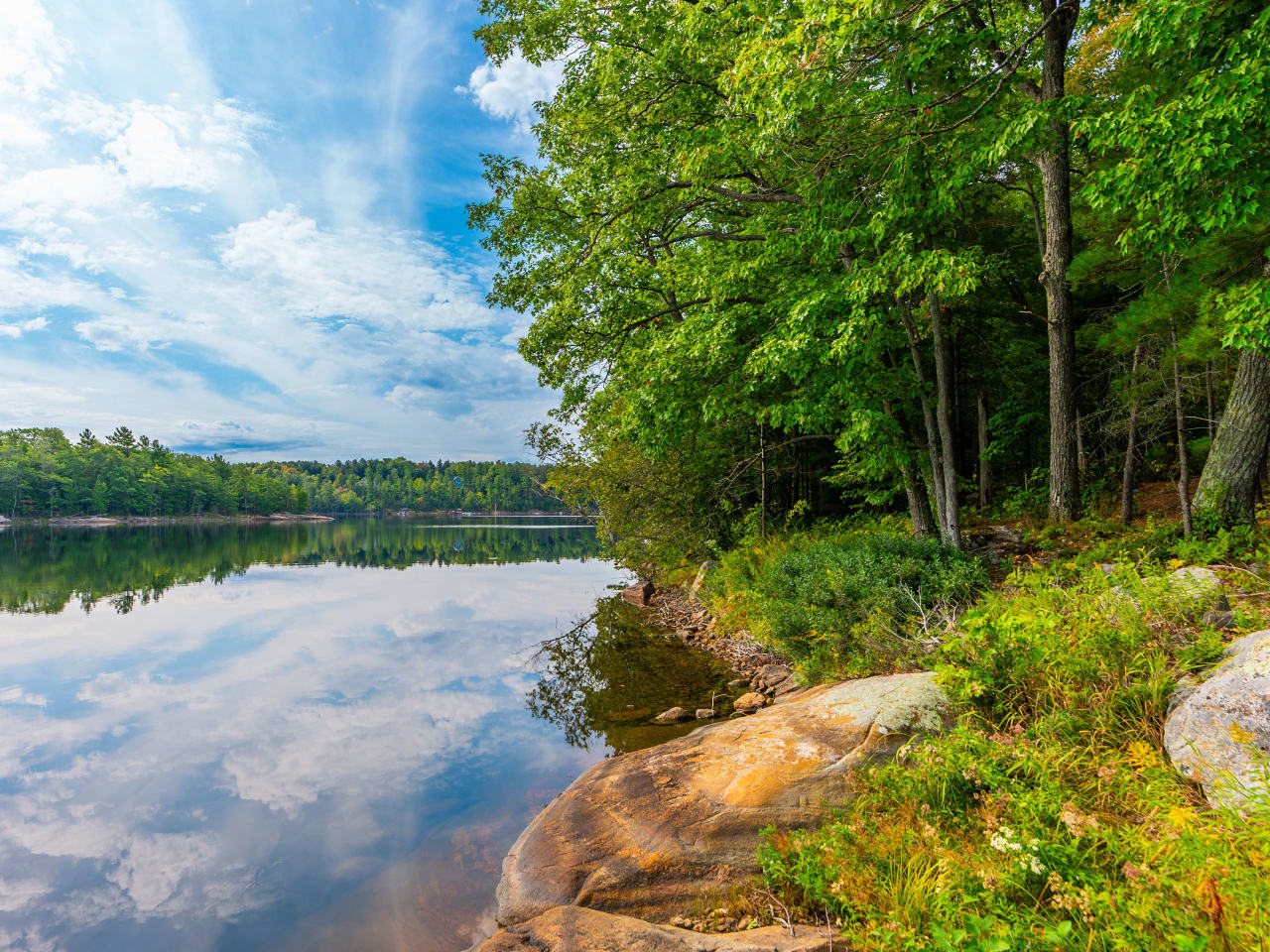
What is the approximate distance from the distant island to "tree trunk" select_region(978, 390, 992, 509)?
1568 inches

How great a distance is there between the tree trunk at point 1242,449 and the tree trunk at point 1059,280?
1.88m

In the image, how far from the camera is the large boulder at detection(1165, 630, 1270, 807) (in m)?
2.90

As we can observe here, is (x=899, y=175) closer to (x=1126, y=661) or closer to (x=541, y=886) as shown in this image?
(x=1126, y=661)

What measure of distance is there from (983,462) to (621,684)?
40.4ft

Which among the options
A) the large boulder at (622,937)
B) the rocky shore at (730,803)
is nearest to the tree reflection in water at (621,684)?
the rocky shore at (730,803)

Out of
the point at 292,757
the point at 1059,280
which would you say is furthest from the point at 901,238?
the point at 292,757

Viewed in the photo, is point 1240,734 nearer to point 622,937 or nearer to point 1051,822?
point 1051,822

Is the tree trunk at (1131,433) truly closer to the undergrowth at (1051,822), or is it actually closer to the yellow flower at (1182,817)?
the undergrowth at (1051,822)

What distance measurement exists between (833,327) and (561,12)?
896 centimetres

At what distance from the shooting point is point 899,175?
840cm

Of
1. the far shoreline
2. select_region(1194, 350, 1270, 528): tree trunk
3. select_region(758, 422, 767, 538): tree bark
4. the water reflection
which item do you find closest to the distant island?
the far shoreline

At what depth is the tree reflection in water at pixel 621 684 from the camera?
25.2ft

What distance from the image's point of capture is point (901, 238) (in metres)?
8.16

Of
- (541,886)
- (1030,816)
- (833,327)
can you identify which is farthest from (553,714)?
(833,327)
